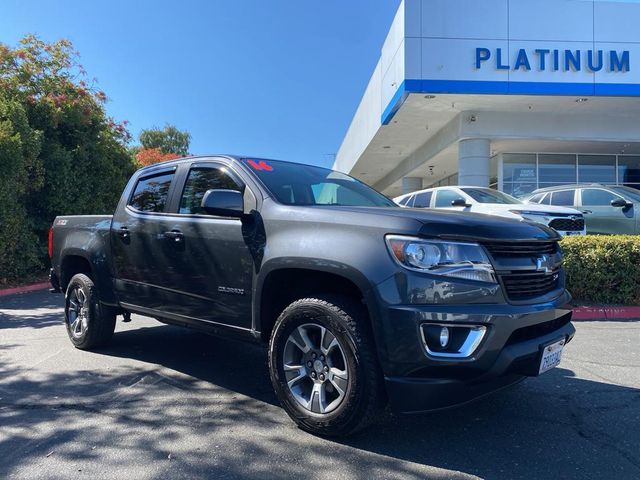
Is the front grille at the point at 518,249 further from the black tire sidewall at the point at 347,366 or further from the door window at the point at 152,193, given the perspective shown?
the door window at the point at 152,193

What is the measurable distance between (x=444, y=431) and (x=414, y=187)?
25.2m

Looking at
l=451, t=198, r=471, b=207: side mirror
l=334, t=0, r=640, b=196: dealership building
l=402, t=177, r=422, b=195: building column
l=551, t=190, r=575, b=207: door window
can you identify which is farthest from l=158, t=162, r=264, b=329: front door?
l=402, t=177, r=422, b=195: building column

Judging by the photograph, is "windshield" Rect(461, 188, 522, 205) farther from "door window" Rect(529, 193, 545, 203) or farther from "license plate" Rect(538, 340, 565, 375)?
"license plate" Rect(538, 340, 565, 375)

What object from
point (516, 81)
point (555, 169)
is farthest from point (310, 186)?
point (555, 169)

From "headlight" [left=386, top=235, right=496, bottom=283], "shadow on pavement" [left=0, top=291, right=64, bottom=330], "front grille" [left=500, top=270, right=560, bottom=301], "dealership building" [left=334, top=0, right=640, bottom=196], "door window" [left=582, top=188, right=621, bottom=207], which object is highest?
"dealership building" [left=334, top=0, right=640, bottom=196]

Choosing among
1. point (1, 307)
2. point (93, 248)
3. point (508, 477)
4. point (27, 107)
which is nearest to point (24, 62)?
point (27, 107)

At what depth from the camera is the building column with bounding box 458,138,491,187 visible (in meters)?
16.7

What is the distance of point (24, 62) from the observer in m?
13.2

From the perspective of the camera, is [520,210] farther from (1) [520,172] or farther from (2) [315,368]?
(1) [520,172]

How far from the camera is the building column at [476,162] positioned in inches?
659

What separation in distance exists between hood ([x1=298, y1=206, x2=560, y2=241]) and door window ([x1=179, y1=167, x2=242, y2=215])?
1.08m

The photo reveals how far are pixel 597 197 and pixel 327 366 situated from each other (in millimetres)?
10979

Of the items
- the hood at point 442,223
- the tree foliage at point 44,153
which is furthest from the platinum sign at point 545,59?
the hood at point 442,223

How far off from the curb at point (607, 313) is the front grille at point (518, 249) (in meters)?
4.58
